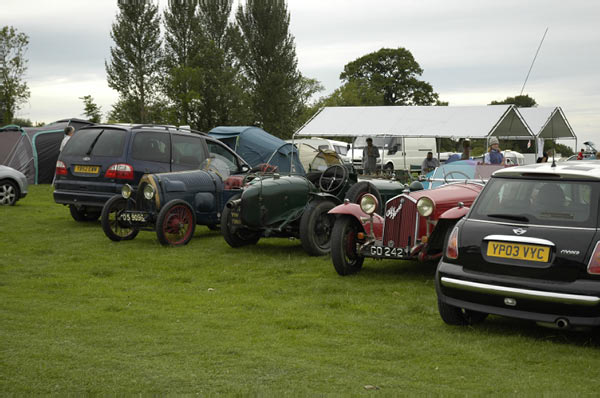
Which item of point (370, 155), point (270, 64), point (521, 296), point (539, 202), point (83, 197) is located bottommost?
point (521, 296)

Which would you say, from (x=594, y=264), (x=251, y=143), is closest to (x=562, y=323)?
(x=594, y=264)

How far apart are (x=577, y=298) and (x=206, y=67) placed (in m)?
33.3

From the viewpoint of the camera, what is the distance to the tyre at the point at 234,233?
10930 mm

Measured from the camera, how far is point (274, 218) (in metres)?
10.5

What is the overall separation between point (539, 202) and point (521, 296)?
3.08 ft

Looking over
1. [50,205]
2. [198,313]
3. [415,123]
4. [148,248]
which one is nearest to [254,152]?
[415,123]

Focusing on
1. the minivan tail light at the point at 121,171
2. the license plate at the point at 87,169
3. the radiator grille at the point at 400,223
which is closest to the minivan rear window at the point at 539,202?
the radiator grille at the point at 400,223

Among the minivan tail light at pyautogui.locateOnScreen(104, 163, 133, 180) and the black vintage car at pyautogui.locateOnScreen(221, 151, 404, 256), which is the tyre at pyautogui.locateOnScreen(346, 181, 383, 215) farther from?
the minivan tail light at pyautogui.locateOnScreen(104, 163, 133, 180)

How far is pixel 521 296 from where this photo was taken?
5.65 metres

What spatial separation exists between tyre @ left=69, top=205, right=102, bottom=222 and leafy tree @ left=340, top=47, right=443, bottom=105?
61.7 meters

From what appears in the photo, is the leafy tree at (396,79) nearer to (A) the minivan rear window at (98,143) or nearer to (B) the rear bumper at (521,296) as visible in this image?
(A) the minivan rear window at (98,143)

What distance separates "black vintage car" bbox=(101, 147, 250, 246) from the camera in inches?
449

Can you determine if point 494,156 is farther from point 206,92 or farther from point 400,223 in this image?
point 206,92

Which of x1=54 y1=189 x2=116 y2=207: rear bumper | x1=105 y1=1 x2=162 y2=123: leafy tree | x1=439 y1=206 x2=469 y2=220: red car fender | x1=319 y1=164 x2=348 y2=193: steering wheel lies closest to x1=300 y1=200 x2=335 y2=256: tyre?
x1=319 y1=164 x2=348 y2=193: steering wheel
